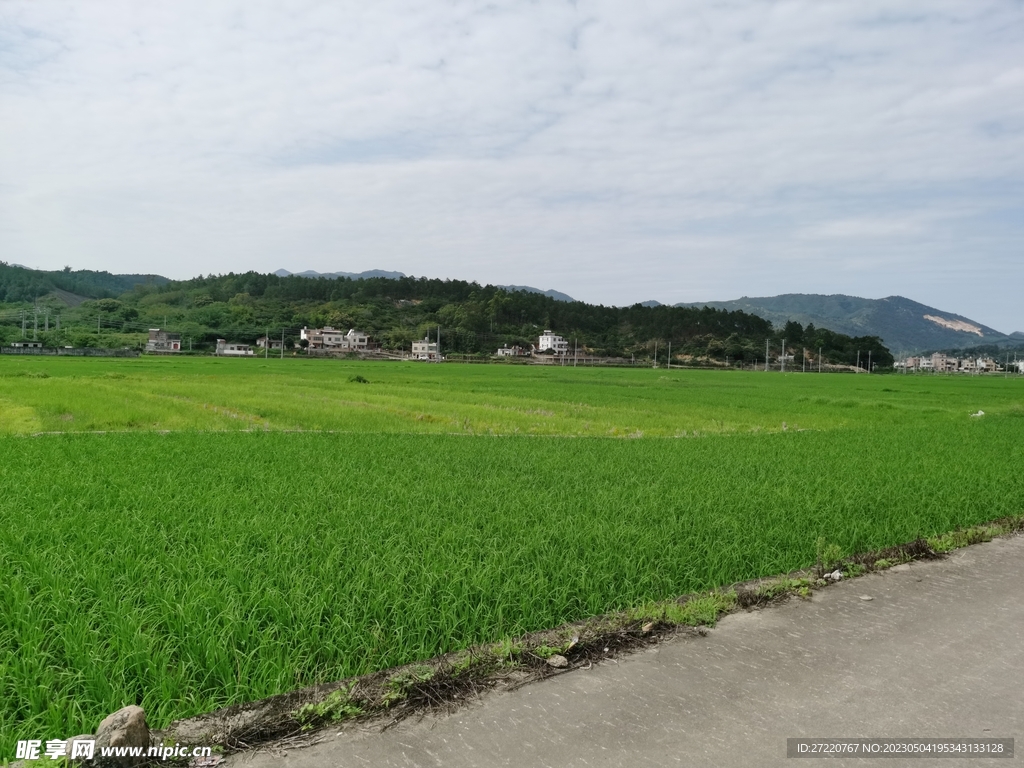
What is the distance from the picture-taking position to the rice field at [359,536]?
3041 mm

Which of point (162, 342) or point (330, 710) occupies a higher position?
point (162, 342)

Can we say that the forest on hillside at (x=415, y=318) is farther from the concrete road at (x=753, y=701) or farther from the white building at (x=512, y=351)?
the concrete road at (x=753, y=701)

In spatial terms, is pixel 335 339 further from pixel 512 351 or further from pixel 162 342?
pixel 512 351

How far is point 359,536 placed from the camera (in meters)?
5.01

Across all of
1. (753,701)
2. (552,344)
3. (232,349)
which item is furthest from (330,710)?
(552,344)

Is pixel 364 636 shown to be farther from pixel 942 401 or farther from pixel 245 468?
pixel 942 401

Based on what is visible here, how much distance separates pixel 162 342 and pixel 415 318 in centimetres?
4124

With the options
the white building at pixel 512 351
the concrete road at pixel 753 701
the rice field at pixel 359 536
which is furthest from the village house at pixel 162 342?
the concrete road at pixel 753 701

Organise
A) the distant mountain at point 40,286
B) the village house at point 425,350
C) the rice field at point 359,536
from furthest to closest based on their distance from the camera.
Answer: the distant mountain at point 40,286 < the village house at point 425,350 < the rice field at point 359,536

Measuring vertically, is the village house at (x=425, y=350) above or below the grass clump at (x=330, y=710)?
above

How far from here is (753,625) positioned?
3793mm

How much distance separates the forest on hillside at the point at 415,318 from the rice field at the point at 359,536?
300ft

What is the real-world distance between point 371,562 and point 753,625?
2.42m

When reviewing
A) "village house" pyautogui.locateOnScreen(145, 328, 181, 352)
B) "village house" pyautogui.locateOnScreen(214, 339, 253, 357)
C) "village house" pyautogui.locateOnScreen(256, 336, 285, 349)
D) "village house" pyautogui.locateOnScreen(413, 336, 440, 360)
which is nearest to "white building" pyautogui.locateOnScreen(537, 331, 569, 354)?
"village house" pyautogui.locateOnScreen(413, 336, 440, 360)
